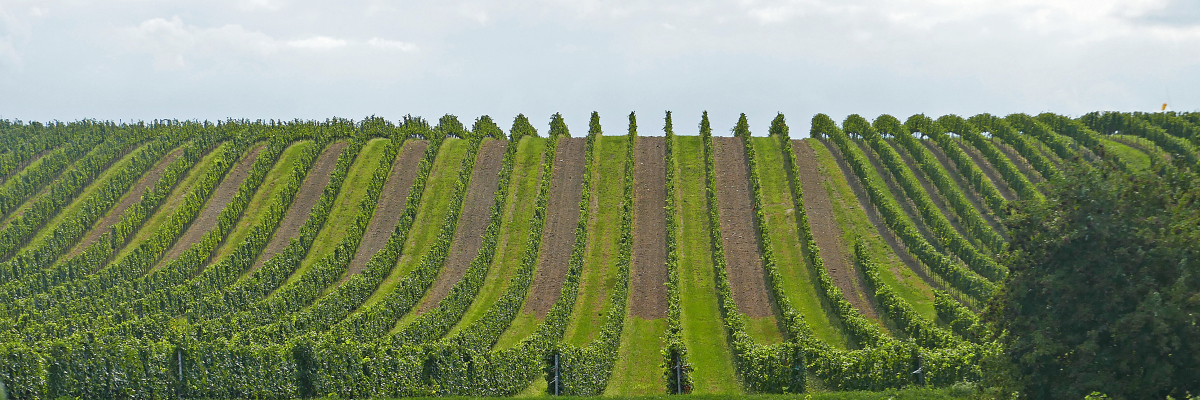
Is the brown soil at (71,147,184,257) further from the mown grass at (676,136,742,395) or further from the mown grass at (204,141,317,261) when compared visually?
the mown grass at (676,136,742,395)

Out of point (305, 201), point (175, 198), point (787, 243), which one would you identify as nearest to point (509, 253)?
point (787, 243)

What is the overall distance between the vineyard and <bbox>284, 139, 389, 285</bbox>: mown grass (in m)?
0.32

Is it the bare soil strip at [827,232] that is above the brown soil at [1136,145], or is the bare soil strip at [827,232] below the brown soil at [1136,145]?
Answer: below

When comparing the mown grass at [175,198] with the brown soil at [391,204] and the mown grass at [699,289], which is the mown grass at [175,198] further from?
the mown grass at [699,289]

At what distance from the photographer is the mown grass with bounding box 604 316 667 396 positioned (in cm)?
3519

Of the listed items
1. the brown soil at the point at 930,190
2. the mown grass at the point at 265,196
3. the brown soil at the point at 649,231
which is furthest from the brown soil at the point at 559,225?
the brown soil at the point at 930,190

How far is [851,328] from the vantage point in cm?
4100

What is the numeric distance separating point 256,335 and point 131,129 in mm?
56588

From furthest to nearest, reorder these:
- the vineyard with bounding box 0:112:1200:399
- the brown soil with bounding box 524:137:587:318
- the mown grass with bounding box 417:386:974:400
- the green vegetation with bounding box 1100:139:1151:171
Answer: the green vegetation with bounding box 1100:139:1151:171 < the brown soil with bounding box 524:137:587:318 < the vineyard with bounding box 0:112:1200:399 < the mown grass with bounding box 417:386:974:400

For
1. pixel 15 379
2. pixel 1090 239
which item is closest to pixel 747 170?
pixel 1090 239

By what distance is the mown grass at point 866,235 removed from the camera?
47969mm

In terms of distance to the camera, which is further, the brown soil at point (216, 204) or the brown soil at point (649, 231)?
the brown soil at point (216, 204)

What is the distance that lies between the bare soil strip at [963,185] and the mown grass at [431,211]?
37.8 m

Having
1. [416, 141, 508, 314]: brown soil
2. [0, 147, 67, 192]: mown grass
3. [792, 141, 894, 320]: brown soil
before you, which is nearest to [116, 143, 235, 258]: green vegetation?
[0, 147, 67, 192]: mown grass
